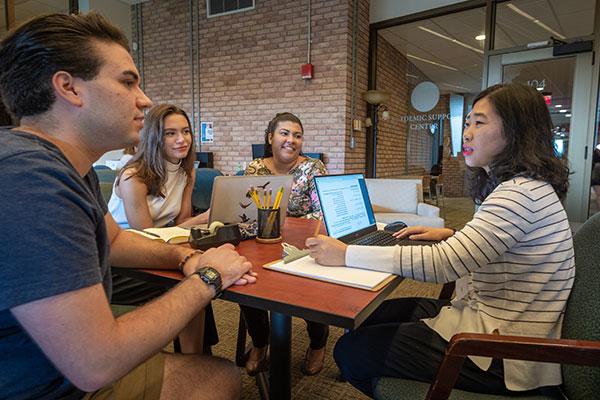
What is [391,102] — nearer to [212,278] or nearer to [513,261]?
[513,261]

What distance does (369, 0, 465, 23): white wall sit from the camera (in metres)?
4.84

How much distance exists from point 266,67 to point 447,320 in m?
5.08

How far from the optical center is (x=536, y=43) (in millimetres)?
4082

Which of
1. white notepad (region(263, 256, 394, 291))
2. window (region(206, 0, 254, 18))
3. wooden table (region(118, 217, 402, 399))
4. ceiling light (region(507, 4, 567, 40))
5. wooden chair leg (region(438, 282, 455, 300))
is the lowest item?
wooden chair leg (region(438, 282, 455, 300))

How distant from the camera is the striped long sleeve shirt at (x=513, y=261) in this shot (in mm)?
958

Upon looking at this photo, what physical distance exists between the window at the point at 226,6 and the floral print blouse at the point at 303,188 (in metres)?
4.07

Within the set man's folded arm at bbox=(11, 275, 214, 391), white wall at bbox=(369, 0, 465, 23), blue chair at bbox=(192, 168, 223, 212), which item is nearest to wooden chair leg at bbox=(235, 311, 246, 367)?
blue chair at bbox=(192, 168, 223, 212)

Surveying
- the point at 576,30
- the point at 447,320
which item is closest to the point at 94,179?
the point at 447,320

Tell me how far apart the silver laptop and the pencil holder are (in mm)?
129

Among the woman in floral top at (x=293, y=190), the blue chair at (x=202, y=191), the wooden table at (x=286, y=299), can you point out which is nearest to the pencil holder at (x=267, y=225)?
the wooden table at (x=286, y=299)

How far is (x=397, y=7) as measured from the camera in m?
5.13

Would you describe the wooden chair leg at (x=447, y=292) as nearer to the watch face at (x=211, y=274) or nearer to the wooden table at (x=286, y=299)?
the wooden table at (x=286, y=299)

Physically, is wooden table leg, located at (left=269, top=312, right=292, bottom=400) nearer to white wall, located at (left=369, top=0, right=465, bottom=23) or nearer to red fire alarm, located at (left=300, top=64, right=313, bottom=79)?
red fire alarm, located at (left=300, top=64, right=313, bottom=79)

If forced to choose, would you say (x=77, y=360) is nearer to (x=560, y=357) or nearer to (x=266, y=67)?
(x=560, y=357)
